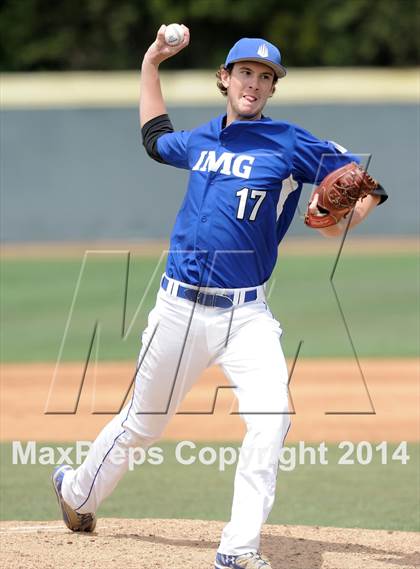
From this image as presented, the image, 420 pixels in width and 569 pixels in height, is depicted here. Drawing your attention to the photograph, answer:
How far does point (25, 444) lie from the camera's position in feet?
25.2

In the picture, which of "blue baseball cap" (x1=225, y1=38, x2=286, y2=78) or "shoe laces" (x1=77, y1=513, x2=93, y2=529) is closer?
"blue baseball cap" (x1=225, y1=38, x2=286, y2=78)

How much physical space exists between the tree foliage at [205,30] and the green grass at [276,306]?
933cm

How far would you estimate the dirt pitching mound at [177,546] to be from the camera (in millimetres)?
4723

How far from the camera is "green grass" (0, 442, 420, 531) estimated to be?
239 inches

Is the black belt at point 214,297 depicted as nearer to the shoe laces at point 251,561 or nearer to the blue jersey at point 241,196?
the blue jersey at point 241,196

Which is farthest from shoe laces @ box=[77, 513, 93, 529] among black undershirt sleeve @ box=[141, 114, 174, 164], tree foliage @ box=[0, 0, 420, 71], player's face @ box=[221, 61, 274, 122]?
tree foliage @ box=[0, 0, 420, 71]

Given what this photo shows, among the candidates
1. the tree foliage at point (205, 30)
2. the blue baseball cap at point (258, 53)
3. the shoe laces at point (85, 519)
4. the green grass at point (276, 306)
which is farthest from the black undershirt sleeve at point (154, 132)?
the tree foliage at point (205, 30)

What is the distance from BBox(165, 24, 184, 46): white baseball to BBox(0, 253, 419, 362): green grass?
6666 millimetres

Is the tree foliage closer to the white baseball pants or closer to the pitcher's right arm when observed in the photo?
the pitcher's right arm

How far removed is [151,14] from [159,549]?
24.7 m

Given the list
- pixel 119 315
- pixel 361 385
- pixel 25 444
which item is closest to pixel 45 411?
pixel 25 444

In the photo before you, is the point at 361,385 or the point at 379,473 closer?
the point at 379,473

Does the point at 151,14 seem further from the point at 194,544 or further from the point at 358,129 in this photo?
the point at 194,544

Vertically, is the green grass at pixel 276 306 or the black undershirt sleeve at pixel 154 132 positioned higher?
the black undershirt sleeve at pixel 154 132
